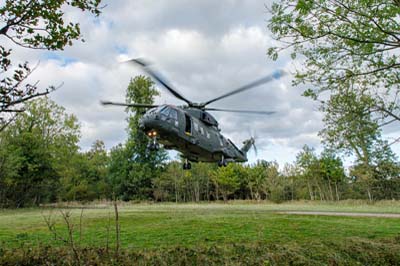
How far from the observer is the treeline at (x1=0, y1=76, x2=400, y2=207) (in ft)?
83.7

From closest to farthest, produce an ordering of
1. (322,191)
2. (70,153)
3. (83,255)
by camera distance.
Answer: (83,255) → (70,153) → (322,191)

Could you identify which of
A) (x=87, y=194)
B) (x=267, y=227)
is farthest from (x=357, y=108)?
(x=87, y=194)

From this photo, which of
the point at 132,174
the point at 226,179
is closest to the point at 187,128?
the point at 132,174

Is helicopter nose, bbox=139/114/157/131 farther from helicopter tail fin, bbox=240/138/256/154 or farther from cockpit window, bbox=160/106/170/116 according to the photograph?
helicopter tail fin, bbox=240/138/256/154

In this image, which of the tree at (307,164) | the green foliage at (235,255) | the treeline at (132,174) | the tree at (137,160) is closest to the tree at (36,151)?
the treeline at (132,174)

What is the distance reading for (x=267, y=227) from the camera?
6.36 metres

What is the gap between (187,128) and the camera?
13.1m

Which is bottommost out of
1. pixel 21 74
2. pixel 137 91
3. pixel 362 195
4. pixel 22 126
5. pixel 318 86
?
pixel 362 195

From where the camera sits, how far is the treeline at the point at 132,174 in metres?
25.5

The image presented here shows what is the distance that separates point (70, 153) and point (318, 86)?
3046 centimetres

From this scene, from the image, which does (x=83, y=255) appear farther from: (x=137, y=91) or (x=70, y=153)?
(x=137, y=91)

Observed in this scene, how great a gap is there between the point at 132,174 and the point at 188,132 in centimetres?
2524

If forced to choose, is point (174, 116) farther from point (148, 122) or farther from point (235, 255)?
point (235, 255)

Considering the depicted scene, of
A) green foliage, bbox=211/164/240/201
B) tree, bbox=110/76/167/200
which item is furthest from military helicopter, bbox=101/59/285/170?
green foliage, bbox=211/164/240/201
